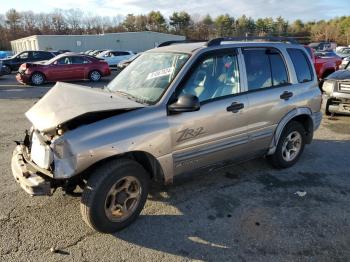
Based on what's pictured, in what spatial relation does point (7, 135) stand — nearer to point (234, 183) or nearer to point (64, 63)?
point (234, 183)

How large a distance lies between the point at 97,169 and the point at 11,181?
2117 mm

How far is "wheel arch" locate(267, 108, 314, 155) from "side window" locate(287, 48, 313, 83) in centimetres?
48

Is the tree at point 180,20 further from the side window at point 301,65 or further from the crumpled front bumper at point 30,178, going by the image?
the crumpled front bumper at point 30,178

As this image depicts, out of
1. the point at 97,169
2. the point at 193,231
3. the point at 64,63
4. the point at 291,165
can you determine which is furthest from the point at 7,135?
the point at 64,63

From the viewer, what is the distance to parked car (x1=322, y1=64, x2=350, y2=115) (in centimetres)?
805

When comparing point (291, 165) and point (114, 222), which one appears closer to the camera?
point (114, 222)

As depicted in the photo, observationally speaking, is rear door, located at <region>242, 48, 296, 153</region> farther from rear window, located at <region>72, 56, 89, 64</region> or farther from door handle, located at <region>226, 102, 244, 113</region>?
rear window, located at <region>72, 56, 89, 64</region>

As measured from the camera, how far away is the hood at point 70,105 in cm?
326

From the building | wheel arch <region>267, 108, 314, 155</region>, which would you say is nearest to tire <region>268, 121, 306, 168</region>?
wheel arch <region>267, 108, 314, 155</region>

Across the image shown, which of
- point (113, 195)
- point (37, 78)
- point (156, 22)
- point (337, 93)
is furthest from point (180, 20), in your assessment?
point (113, 195)

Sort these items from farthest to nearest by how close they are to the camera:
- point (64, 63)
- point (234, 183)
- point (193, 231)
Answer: point (64, 63), point (234, 183), point (193, 231)

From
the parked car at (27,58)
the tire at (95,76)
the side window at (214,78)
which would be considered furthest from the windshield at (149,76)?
the parked car at (27,58)

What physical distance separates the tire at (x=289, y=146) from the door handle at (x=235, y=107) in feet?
3.78

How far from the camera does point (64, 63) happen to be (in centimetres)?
1759
